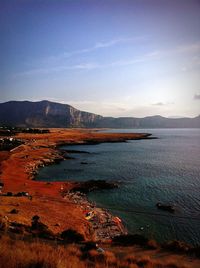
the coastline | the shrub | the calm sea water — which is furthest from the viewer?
the calm sea water

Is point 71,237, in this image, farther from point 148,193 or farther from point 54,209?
point 148,193

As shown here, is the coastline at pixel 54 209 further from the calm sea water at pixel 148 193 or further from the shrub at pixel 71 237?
the shrub at pixel 71 237

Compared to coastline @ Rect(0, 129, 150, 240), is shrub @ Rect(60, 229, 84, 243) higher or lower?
higher

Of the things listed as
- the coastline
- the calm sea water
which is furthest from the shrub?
the calm sea water

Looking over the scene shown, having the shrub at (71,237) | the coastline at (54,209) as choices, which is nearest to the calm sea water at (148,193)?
the coastline at (54,209)

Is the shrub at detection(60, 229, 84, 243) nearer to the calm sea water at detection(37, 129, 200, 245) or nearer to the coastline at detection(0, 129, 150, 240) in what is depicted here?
the coastline at detection(0, 129, 150, 240)

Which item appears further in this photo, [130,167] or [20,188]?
[130,167]

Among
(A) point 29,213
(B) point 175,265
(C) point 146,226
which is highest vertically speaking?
(B) point 175,265

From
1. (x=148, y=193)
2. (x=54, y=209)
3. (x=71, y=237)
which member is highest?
(x=71, y=237)

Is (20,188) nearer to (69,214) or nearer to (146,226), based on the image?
(69,214)

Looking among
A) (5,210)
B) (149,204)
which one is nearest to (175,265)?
(5,210)

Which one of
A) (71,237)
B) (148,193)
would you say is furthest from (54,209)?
(148,193)
